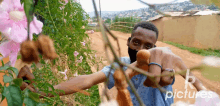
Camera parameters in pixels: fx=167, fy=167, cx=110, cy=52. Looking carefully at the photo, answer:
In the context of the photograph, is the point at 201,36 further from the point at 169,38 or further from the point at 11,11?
the point at 11,11

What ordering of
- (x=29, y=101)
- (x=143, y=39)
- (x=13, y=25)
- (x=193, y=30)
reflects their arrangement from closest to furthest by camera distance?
(x=13, y=25) < (x=29, y=101) < (x=143, y=39) < (x=193, y=30)

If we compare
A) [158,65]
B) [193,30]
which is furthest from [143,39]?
[193,30]

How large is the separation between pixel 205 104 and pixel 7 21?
0.68ft

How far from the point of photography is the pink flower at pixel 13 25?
0.17 meters

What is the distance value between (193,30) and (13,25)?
624 cm

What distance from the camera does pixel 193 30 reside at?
5.64 metres

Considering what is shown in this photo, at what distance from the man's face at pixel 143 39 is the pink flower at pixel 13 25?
46 centimetres

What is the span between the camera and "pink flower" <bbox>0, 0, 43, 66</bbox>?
0.17 m

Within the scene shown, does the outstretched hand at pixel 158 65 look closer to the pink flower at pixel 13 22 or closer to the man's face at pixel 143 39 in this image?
the pink flower at pixel 13 22

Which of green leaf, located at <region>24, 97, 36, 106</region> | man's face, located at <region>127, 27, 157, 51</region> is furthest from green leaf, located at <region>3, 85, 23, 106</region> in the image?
man's face, located at <region>127, 27, 157, 51</region>

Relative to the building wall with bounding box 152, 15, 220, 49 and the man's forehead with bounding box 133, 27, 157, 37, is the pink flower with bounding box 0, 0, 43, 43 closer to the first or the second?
the man's forehead with bounding box 133, 27, 157, 37

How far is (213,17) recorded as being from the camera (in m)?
5.11

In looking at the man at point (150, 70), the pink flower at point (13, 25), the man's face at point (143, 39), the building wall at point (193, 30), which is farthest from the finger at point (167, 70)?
the building wall at point (193, 30)

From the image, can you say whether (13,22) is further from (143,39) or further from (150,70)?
(143,39)
